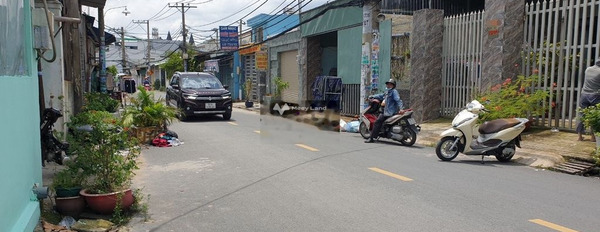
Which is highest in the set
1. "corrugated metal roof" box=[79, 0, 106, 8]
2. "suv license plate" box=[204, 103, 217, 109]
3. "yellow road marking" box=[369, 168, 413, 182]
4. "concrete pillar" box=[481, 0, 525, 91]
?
"corrugated metal roof" box=[79, 0, 106, 8]

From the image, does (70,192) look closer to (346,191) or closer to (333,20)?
(346,191)

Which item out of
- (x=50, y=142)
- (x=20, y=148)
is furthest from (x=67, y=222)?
(x=50, y=142)

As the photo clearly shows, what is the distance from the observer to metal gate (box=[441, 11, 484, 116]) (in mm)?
13359

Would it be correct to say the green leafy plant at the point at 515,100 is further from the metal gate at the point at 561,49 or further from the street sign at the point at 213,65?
the street sign at the point at 213,65

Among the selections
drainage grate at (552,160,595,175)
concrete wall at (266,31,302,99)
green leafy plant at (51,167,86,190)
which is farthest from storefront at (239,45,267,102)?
green leafy plant at (51,167,86,190)

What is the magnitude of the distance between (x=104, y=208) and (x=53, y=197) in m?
0.81

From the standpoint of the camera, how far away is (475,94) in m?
13.0

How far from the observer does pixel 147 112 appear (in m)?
11.5

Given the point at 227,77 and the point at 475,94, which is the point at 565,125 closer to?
the point at 475,94

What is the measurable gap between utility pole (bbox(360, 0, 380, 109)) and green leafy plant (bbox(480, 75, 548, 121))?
4088 millimetres

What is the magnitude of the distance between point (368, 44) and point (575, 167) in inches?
309

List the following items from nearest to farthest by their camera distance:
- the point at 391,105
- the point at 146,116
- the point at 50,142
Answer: the point at 50,142 → the point at 146,116 → the point at 391,105

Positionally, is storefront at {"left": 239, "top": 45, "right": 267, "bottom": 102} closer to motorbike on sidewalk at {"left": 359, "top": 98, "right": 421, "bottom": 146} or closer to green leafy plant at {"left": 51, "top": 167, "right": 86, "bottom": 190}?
motorbike on sidewalk at {"left": 359, "top": 98, "right": 421, "bottom": 146}

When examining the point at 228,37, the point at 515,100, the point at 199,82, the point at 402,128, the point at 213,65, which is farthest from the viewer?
the point at 213,65
